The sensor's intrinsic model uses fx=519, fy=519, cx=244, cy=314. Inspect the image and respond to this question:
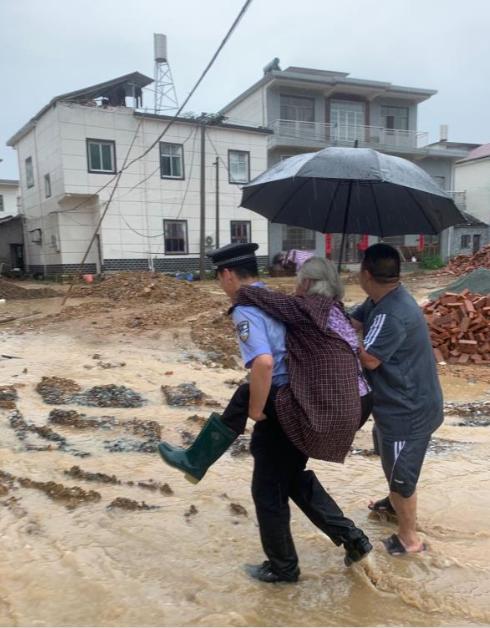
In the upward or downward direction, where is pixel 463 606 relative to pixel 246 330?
downward

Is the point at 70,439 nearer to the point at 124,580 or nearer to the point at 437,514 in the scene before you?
the point at 124,580

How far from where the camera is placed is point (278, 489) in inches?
103

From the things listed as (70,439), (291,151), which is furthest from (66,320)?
(291,151)

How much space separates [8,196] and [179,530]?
39811mm

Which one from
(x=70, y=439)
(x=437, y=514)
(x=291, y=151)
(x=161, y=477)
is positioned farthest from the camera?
(x=291, y=151)

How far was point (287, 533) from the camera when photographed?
2.66 meters

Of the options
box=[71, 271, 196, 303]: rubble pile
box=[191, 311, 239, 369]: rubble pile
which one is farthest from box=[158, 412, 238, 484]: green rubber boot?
box=[71, 271, 196, 303]: rubble pile

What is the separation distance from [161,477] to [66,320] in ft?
26.1

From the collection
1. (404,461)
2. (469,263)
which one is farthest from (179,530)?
(469,263)

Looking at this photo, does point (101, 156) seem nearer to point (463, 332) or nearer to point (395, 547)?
point (463, 332)

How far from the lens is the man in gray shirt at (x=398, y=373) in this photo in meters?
2.70

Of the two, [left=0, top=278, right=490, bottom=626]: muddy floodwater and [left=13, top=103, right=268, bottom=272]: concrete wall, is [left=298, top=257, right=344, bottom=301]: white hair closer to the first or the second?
[left=0, top=278, right=490, bottom=626]: muddy floodwater

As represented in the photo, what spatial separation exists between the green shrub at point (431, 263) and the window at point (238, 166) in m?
11.8

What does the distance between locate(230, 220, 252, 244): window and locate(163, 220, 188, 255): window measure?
7.81 ft
